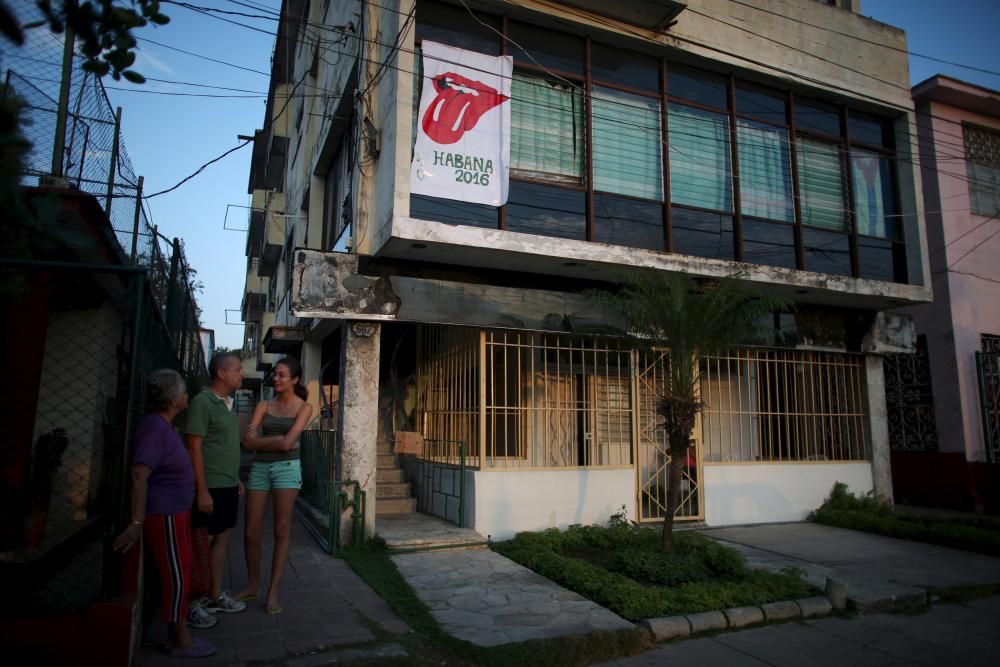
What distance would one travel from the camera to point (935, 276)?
11703mm

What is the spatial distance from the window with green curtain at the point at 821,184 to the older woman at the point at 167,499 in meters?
9.00

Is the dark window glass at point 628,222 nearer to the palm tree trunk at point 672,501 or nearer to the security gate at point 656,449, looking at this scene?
the security gate at point 656,449

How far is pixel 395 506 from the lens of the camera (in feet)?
29.5

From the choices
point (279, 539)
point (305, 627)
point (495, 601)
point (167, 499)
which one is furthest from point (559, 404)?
point (167, 499)

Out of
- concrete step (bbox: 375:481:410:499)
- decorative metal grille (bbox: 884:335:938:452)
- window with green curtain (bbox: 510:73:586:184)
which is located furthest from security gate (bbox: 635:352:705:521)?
decorative metal grille (bbox: 884:335:938:452)

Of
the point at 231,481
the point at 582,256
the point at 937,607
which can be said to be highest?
the point at 582,256

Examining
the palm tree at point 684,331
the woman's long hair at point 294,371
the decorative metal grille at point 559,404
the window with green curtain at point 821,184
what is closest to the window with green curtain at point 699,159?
the window with green curtain at point 821,184

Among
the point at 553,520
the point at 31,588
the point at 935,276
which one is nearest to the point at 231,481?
the point at 31,588

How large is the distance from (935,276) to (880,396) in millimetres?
2958

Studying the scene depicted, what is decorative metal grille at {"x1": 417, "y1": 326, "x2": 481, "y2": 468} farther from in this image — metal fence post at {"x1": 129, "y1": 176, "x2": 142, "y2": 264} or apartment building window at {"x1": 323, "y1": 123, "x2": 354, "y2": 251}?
metal fence post at {"x1": 129, "y1": 176, "x2": 142, "y2": 264}

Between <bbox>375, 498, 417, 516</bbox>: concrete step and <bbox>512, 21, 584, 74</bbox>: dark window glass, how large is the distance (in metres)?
6.01

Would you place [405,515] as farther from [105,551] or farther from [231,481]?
[105,551]

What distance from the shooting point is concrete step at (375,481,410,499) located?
9141mm

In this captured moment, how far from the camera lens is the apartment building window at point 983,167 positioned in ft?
40.2
